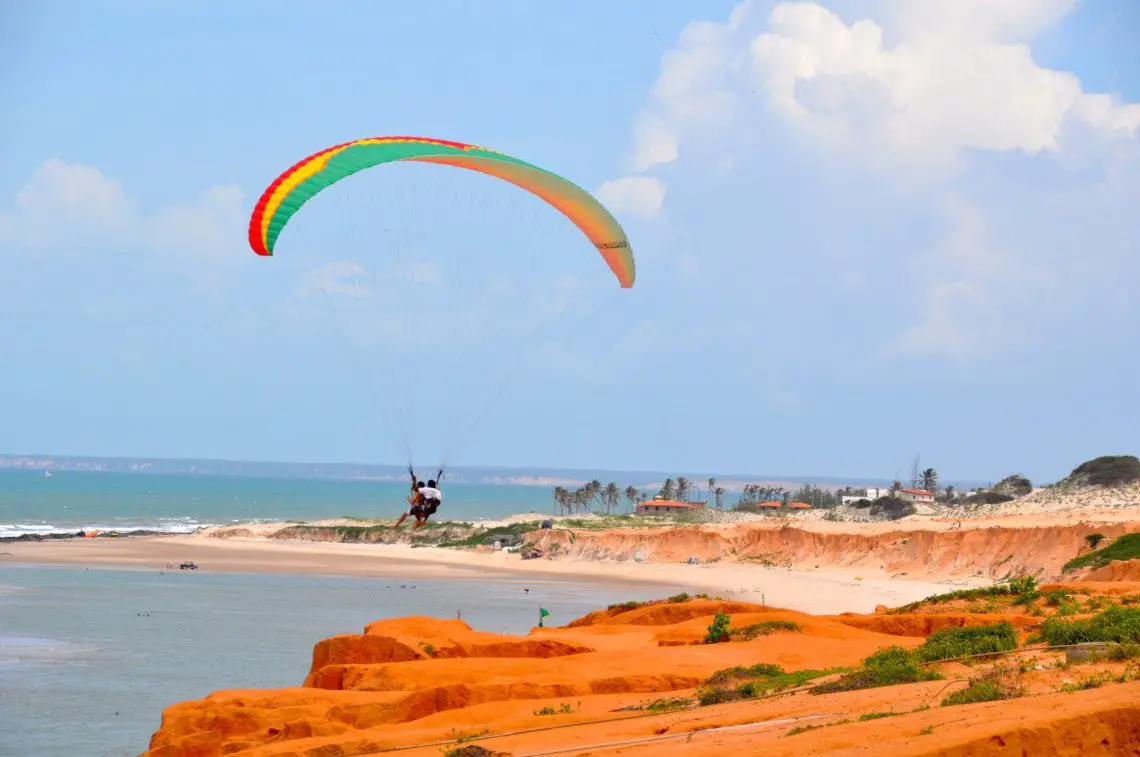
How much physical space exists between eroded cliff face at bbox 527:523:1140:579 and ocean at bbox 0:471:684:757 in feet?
→ 32.4

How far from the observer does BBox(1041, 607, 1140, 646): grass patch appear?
1252cm

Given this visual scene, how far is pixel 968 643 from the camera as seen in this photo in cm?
1445

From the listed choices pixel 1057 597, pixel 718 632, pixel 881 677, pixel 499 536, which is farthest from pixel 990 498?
pixel 881 677

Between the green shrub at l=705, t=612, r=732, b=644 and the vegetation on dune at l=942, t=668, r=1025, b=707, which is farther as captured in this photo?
the green shrub at l=705, t=612, r=732, b=644

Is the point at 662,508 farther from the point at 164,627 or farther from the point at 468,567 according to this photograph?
the point at 164,627

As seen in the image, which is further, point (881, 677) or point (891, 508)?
point (891, 508)

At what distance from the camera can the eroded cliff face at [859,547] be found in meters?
42.6

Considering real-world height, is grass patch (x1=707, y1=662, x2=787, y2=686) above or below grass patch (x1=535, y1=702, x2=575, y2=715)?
above

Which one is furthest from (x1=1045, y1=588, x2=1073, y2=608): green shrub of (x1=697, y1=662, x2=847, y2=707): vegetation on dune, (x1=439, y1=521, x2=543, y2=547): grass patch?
(x1=439, y1=521, x2=543, y2=547): grass patch

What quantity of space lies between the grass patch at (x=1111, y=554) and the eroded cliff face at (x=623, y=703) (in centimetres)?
1591

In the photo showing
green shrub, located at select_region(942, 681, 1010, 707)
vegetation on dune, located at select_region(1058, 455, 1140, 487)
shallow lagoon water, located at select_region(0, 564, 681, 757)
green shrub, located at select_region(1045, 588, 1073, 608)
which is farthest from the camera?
vegetation on dune, located at select_region(1058, 455, 1140, 487)

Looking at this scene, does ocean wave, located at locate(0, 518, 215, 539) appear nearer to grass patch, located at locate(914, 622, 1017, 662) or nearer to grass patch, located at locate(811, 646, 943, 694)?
grass patch, located at locate(914, 622, 1017, 662)

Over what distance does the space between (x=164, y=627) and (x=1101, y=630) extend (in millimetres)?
29488

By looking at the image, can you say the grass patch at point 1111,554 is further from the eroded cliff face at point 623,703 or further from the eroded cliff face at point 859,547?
the eroded cliff face at point 623,703
